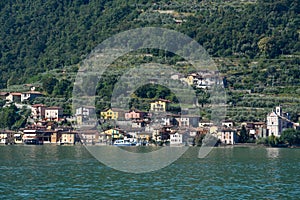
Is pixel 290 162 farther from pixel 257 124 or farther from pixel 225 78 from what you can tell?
pixel 225 78

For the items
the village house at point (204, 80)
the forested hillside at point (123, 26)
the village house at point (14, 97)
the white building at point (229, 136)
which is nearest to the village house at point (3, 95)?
the village house at point (14, 97)

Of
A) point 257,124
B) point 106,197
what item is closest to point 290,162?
point 106,197

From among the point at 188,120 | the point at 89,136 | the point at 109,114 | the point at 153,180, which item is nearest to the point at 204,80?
the point at 188,120

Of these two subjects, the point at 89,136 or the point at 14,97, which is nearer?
the point at 89,136

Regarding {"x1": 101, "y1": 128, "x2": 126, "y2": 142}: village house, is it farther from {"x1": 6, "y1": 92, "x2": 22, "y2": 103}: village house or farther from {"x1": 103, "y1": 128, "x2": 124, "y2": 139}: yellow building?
{"x1": 6, "y1": 92, "x2": 22, "y2": 103}: village house

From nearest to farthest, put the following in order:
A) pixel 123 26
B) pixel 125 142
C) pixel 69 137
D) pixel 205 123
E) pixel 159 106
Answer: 1. pixel 125 142
2. pixel 205 123
3. pixel 69 137
4. pixel 159 106
5. pixel 123 26

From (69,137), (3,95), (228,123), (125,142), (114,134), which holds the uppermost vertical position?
(3,95)

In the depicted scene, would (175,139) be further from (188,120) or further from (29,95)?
(29,95)
